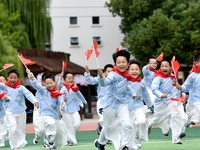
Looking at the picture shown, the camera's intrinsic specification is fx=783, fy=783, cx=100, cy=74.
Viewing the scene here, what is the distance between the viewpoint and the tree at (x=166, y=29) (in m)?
47.4

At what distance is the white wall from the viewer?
201ft

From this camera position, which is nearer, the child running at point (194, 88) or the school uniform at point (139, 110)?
the school uniform at point (139, 110)

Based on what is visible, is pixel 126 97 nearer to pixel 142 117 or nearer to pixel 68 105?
pixel 142 117

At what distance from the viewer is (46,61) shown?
144 feet

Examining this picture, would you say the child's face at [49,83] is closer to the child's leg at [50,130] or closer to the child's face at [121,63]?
the child's leg at [50,130]

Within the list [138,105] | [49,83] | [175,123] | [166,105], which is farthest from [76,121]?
[49,83]

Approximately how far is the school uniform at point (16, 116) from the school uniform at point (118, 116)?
11.7 ft

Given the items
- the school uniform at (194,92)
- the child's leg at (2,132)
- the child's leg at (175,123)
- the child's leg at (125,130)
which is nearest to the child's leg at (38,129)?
the child's leg at (2,132)

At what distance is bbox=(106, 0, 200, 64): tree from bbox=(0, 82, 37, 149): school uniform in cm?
2975

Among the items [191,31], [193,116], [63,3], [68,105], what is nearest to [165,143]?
[193,116]

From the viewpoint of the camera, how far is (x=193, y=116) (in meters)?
17.4

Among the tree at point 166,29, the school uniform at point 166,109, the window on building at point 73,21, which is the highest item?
the window on building at point 73,21

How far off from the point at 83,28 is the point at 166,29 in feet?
48.7

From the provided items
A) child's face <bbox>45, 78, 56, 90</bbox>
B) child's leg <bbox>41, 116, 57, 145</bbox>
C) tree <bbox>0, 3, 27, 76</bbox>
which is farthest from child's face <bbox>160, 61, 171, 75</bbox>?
tree <bbox>0, 3, 27, 76</bbox>
